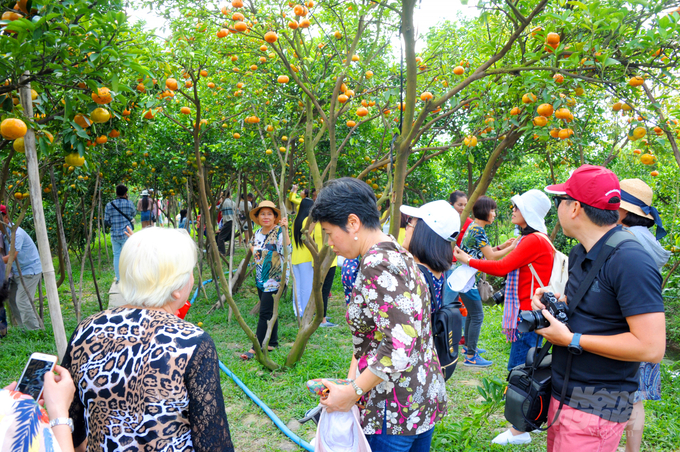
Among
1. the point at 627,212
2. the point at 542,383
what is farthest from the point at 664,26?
the point at 542,383

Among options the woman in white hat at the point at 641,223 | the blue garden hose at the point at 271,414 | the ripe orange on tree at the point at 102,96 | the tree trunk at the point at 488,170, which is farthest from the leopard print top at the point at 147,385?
the woman in white hat at the point at 641,223

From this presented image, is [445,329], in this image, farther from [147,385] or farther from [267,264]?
[267,264]

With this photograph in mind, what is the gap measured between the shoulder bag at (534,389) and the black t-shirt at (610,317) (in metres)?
0.03

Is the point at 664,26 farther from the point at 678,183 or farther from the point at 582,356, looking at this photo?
the point at 678,183

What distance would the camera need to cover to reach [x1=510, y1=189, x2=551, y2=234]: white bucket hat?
2885 millimetres

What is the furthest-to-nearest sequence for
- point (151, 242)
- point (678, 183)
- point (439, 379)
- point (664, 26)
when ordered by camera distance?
point (678, 183) < point (664, 26) < point (439, 379) < point (151, 242)

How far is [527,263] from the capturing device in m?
2.92

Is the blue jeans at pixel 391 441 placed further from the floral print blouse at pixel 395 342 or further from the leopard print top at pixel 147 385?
the leopard print top at pixel 147 385

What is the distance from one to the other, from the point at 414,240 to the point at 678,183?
4.23 meters

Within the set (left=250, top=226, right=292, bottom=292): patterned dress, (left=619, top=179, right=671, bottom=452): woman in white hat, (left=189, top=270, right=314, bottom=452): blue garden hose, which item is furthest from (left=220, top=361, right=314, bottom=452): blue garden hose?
(left=619, top=179, right=671, bottom=452): woman in white hat

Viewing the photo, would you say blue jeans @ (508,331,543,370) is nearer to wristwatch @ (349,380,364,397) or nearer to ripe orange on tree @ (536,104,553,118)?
ripe orange on tree @ (536,104,553,118)

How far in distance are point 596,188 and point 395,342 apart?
0.92 m

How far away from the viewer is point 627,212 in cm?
235

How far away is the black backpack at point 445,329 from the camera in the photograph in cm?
204
